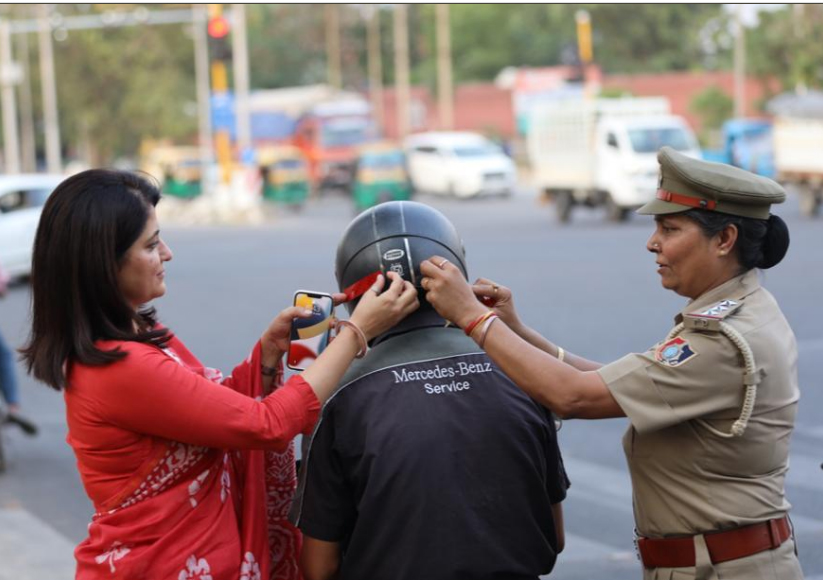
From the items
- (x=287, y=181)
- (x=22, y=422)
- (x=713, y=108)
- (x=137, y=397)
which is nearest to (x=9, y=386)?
(x=22, y=422)

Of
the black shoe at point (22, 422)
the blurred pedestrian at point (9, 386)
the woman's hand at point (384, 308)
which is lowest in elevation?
the black shoe at point (22, 422)

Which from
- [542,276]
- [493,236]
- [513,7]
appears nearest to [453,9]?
[513,7]

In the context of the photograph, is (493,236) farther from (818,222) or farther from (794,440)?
(794,440)

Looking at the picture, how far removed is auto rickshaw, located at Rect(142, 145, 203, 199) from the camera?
139 ft

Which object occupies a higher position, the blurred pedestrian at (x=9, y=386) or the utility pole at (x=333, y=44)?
the utility pole at (x=333, y=44)

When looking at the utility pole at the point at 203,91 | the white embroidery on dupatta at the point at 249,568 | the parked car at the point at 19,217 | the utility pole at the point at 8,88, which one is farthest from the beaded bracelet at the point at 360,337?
the utility pole at the point at 8,88

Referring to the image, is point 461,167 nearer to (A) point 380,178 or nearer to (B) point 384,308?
(A) point 380,178

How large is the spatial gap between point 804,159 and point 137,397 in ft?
76.1

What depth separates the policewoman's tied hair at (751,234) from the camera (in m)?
2.71

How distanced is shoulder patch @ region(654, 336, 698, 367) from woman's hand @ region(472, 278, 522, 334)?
0.47 metres

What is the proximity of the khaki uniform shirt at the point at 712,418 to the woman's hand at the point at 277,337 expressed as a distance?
77 centimetres

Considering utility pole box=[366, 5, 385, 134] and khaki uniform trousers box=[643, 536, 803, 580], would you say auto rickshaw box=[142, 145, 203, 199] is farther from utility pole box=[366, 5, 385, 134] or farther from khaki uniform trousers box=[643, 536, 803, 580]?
khaki uniform trousers box=[643, 536, 803, 580]

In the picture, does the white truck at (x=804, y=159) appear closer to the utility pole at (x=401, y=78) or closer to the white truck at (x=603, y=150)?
the white truck at (x=603, y=150)

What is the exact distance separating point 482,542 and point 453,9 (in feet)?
238
